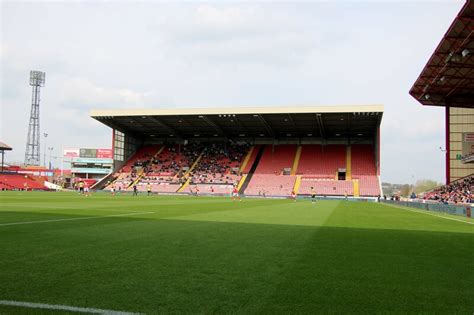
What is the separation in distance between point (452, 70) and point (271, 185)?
3321 centimetres

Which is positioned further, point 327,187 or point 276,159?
point 276,159

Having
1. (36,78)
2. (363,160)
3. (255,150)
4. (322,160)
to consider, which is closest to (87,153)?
(36,78)

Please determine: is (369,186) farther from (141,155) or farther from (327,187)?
(141,155)

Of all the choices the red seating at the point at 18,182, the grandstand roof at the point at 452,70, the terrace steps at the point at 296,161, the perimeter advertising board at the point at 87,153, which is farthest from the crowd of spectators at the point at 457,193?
the perimeter advertising board at the point at 87,153

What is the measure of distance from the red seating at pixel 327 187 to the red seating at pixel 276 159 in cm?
571

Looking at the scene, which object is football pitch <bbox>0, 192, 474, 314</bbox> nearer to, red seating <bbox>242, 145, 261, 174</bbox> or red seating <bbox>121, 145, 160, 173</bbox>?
red seating <bbox>242, 145, 261, 174</bbox>

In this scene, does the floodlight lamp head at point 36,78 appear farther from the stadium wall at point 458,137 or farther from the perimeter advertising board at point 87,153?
the stadium wall at point 458,137

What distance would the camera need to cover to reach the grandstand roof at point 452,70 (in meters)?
31.9

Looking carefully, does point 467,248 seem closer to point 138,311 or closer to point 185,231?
point 185,231

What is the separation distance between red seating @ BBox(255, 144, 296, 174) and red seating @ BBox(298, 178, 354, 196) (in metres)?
5.71

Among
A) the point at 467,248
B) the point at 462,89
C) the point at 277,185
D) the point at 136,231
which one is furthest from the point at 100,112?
the point at 467,248

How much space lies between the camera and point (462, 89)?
155 feet

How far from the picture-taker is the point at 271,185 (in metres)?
66.8

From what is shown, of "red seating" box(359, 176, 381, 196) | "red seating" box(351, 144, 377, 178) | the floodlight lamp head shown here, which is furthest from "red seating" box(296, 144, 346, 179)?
the floodlight lamp head
